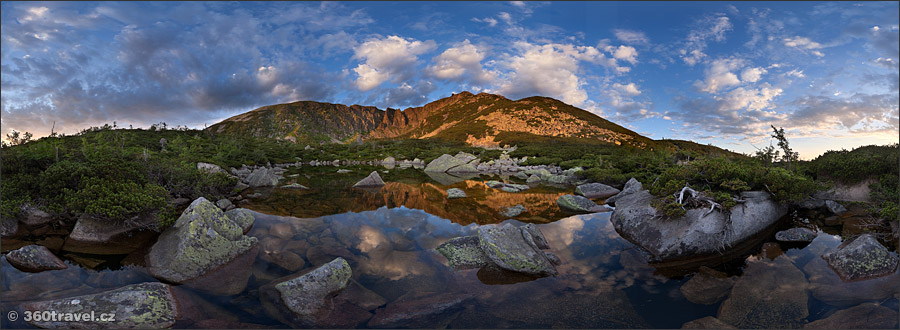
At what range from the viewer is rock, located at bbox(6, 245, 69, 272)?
7.32 m

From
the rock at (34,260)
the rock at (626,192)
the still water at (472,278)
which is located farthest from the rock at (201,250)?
the rock at (626,192)

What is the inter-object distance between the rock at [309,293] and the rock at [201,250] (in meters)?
1.46

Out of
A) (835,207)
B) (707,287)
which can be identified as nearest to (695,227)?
→ (707,287)

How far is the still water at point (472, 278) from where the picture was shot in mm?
5949

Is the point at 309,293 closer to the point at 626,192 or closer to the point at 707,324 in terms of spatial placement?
the point at 707,324

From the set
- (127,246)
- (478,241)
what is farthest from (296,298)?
(127,246)

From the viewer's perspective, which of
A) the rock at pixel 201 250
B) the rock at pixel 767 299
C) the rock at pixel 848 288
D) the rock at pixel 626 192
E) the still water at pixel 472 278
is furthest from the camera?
the rock at pixel 626 192

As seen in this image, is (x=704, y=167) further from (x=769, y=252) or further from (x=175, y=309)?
(x=175, y=309)

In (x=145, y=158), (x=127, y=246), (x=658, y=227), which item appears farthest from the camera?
(x=145, y=158)

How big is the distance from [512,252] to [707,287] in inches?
171

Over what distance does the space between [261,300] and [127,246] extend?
5860 mm

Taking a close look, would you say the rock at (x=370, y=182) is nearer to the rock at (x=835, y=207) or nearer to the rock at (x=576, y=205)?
the rock at (x=576, y=205)

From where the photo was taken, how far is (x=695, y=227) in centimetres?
875

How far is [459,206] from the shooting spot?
56.0 ft
